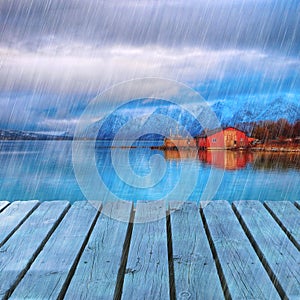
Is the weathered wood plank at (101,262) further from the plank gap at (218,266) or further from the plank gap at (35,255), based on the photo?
the plank gap at (218,266)

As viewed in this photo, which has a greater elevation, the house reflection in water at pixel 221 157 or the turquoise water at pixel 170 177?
the house reflection in water at pixel 221 157

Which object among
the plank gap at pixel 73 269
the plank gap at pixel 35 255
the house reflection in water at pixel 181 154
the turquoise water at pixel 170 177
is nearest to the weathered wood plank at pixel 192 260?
the plank gap at pixel 73 269

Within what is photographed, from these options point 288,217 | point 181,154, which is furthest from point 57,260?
point 181,154

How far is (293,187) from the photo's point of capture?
20.5m

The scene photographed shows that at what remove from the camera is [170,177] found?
2395 cm

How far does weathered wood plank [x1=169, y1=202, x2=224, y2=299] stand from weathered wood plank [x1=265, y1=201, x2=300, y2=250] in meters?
0.46

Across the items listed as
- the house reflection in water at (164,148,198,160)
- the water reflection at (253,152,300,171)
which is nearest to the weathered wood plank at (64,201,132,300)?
the water reflection at (253,152,300,171)

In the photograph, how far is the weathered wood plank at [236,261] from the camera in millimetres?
1648

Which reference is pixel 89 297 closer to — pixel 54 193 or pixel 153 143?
pixel 54 193

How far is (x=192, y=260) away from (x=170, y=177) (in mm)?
22083

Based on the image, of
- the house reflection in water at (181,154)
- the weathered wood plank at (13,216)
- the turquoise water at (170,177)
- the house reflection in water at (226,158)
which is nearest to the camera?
the weathered wood plank at (13,216)

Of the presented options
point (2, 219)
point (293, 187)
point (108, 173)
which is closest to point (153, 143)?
point (108, 173)

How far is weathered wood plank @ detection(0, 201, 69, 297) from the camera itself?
179 centimetres

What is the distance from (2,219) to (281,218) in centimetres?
168
